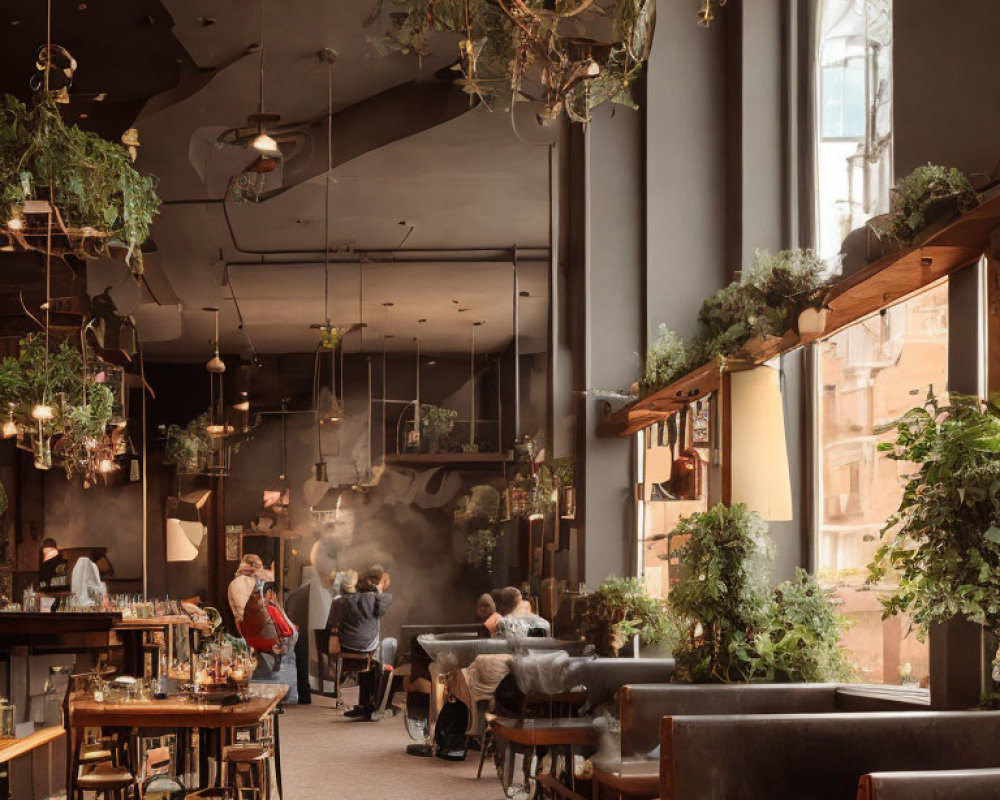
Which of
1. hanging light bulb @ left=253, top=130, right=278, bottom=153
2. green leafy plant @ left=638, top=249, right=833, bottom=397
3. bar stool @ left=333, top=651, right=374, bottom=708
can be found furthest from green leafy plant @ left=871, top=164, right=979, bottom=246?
bar stool @ left=333, top=651, right=374, bottom=708

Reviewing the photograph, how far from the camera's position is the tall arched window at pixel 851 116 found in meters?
5.87

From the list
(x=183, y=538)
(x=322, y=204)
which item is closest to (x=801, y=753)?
(x=322, y=204)

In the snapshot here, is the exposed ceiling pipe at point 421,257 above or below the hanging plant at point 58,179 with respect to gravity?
above

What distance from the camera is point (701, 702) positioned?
5.03 m

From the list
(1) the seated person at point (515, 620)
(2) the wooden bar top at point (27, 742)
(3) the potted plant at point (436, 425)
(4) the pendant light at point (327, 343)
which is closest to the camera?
(2) the wooden bar top at point (27, 742)

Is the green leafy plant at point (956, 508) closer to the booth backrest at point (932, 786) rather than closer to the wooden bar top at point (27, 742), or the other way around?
the booth backrest at point (932, 786)

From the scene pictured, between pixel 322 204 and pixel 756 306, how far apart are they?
228 inches

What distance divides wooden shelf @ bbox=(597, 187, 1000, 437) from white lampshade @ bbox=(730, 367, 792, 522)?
0.15 m

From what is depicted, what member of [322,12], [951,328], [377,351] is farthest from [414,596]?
[951,328]

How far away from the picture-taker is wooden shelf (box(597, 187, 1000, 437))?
12.5ft

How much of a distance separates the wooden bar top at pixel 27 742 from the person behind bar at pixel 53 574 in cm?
252

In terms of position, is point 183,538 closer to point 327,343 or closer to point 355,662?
point 355,662

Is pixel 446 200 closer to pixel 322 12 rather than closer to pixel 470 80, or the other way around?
pixel 322 12

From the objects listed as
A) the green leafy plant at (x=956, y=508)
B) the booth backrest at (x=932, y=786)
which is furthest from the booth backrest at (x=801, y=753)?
the booth backrest at (x=932, y=786)
